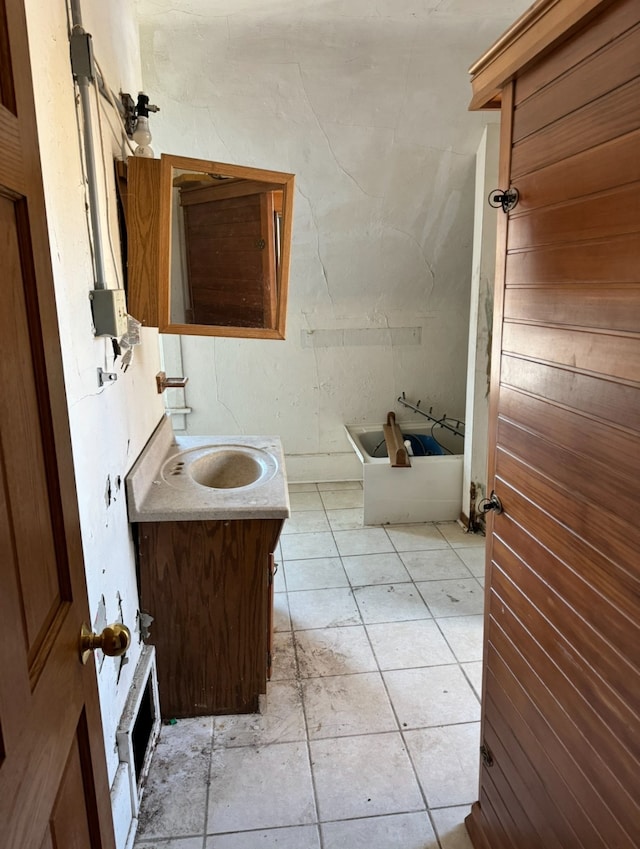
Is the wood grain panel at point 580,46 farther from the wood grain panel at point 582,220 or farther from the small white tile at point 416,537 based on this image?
the small white tile at point 416,537

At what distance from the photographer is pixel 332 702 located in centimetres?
197

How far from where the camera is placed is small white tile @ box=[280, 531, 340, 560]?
9.98 feet

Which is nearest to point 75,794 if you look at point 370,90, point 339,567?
point 339,567

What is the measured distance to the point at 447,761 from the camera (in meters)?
1.72

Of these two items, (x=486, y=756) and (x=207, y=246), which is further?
(x=207, y=246)

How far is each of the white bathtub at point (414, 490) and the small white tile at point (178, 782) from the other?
1.69 m

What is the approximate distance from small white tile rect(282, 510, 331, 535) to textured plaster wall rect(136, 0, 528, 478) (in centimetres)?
55

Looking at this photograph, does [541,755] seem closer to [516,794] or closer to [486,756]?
[516,794]

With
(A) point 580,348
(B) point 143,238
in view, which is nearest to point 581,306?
(A) point 580,348

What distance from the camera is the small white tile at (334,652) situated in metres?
2.13

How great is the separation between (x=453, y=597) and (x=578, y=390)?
1.90m

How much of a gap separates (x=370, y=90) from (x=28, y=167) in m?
2.26

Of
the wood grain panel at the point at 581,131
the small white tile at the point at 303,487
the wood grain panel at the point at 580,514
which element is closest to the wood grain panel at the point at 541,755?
the wood grain panel at the point at 580,514

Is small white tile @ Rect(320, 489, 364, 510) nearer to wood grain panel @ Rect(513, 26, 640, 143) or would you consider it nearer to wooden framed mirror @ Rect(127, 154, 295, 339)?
wooden framed mirror @ Rect(127, 154, 295, 339)
